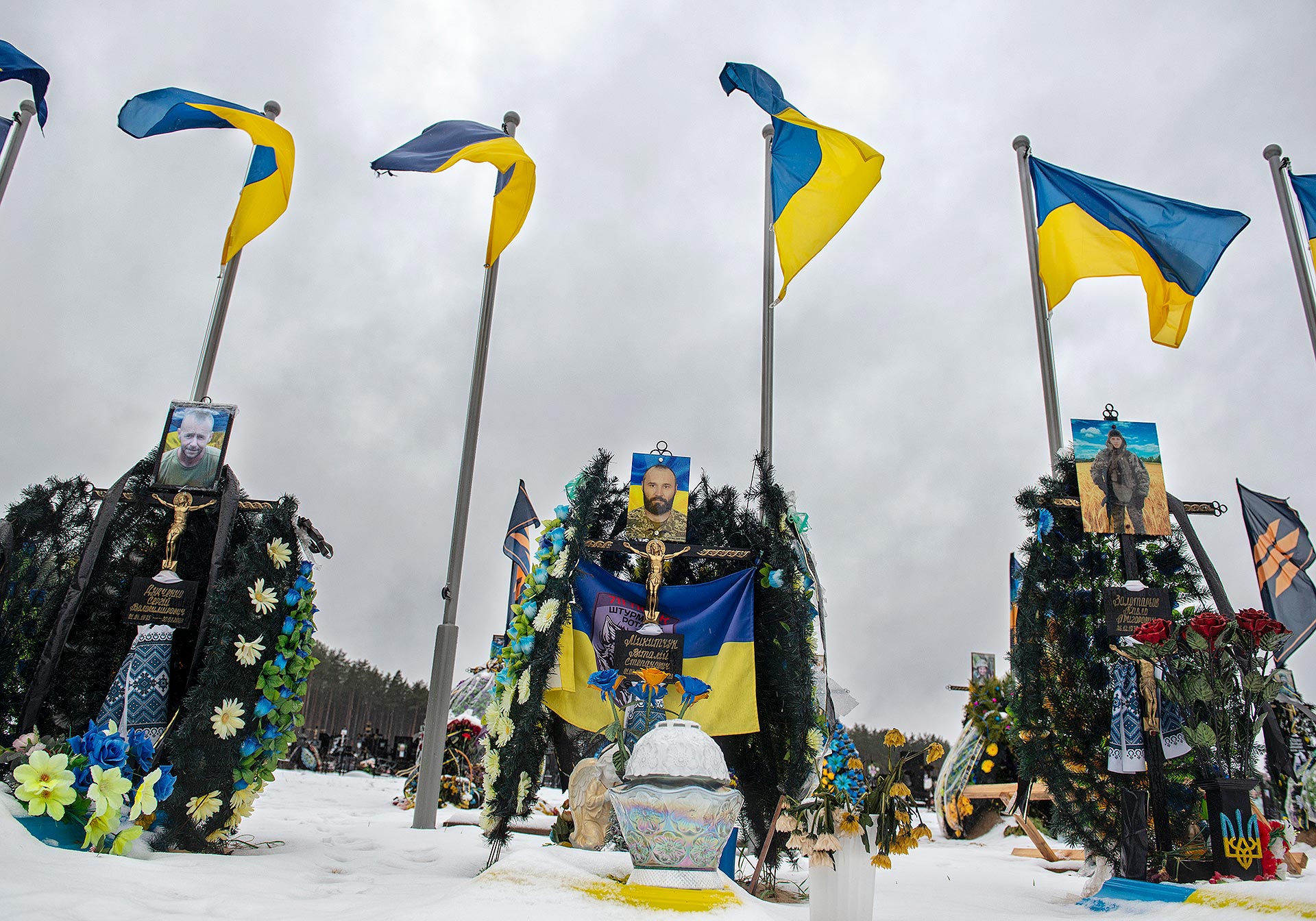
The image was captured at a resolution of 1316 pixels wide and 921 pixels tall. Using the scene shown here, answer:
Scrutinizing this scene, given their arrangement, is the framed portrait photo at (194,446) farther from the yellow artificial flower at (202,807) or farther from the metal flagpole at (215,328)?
the yellow artificial flower at (202,807)

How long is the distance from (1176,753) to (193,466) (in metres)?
9.03

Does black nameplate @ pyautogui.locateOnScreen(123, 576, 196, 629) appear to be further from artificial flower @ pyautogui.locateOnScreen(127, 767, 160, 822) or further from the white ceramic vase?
the white ceramic vase

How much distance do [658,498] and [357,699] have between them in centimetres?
4574

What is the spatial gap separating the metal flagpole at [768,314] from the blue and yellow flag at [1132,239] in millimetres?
3214

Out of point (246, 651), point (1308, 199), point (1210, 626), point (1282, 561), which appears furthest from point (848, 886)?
point (1308, 199)

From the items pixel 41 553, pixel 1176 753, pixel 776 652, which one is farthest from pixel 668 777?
pixel 41 553

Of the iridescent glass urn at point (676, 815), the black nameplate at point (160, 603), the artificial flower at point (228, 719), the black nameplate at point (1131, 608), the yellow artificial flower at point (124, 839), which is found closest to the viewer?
the iridescent glass urn at point (676, 815)

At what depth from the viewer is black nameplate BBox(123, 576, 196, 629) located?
715 cm

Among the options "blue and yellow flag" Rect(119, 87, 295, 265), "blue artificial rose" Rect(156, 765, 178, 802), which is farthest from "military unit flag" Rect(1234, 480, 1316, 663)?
"blue and yellow flag" Rect(119, 87, 295, 265)

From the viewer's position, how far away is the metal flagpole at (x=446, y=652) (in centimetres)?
841

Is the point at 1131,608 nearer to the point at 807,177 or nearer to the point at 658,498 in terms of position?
the point at 658,498

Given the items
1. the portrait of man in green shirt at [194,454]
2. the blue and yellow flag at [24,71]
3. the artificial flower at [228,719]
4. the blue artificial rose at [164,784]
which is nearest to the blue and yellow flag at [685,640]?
the artificial flower at [228,719]

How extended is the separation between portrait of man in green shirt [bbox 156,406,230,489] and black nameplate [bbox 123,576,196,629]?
3.08ft

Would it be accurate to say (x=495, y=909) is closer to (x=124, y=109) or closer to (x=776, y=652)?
(x=776, y=652)
